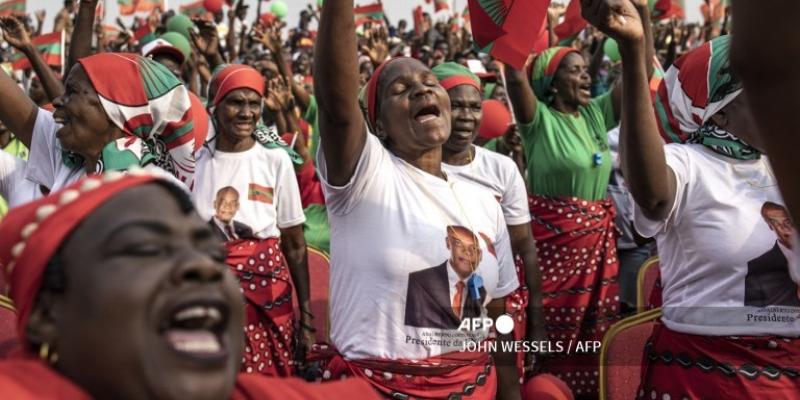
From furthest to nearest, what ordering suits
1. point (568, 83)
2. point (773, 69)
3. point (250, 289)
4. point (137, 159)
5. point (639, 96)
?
point (568, 83) < point (250, 289) < point (137, 159) < point (639, 96) < point (773, 69)

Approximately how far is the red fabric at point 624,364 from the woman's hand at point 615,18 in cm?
123

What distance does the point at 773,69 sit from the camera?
104 centimetres

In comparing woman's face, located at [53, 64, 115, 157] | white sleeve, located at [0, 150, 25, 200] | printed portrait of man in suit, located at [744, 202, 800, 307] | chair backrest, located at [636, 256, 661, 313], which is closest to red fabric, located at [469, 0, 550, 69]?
printed portrait of man in suit, located at [744, 202, 800, 307]

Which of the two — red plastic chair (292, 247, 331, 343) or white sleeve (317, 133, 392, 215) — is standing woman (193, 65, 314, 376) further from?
white sleeve (317, 133, 392, 215)

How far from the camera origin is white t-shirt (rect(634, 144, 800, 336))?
2.75m

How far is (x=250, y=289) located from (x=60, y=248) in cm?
337

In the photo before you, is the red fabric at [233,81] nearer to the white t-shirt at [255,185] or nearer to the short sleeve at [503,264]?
the white t-shirt at [255,185]

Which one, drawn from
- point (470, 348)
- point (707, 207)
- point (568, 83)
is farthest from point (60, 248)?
point (568, 83)

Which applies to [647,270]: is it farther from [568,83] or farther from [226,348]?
[226,348]

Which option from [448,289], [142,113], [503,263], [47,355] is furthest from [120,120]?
[47,355]

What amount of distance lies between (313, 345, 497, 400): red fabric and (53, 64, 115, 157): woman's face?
3.36 feet

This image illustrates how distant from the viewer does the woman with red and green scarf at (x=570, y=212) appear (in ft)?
18.8

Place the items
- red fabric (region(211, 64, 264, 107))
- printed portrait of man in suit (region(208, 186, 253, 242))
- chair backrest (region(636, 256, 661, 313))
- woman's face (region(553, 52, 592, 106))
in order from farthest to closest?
woman's face (region(553, 52, 592, 106)) < red fabric (region(211, 64, 264, 107)) < printed portrait of man in suit (region(208, 186, 253, 242)) < chair backrest (region(636, 256, 661, 313))

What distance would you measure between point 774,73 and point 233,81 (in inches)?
171
